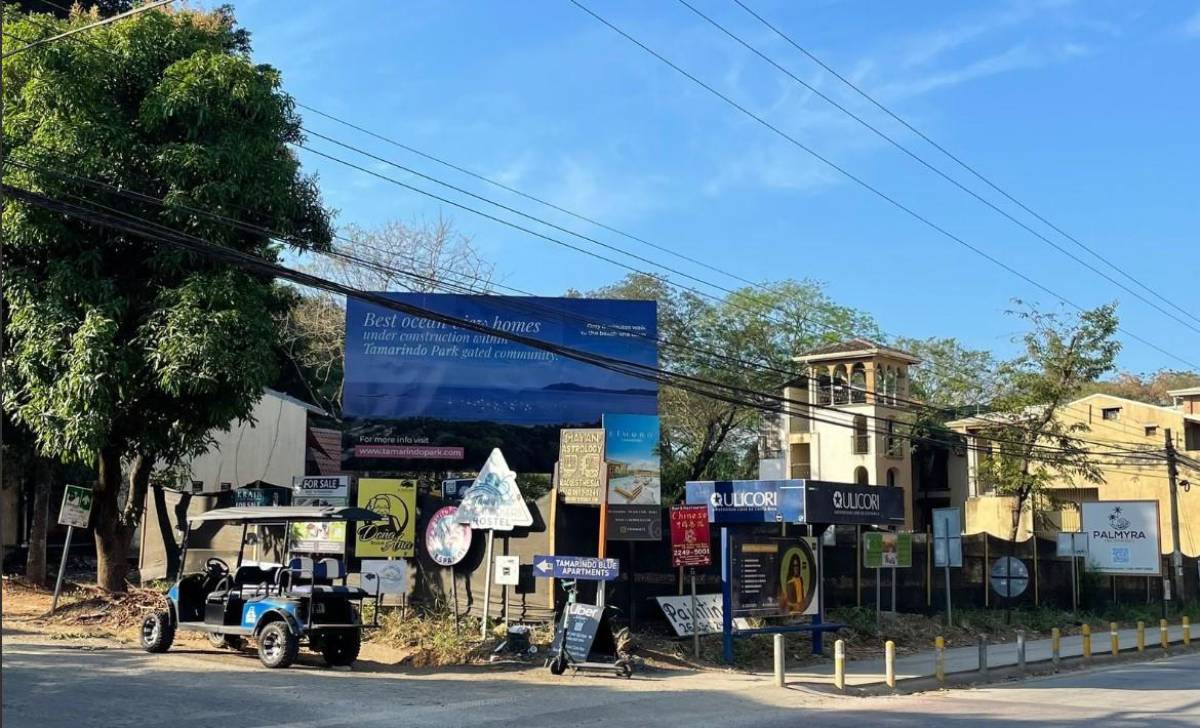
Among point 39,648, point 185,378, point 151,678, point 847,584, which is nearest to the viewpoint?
point 151,678

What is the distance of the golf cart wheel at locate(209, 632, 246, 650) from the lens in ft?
57.6

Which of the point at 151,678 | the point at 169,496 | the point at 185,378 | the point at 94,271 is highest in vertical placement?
the point at 94,271

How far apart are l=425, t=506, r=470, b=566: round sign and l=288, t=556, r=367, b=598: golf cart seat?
302 cm

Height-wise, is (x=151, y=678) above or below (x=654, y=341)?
below

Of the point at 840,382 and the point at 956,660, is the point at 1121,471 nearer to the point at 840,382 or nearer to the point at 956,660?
the point at 840,382

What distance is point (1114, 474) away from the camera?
52.9m

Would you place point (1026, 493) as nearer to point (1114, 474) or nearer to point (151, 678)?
point (1114, 474)

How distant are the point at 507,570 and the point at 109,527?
9114 mm

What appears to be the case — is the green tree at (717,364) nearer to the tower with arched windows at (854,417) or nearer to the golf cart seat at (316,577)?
the tower with arched windows at (854,417)

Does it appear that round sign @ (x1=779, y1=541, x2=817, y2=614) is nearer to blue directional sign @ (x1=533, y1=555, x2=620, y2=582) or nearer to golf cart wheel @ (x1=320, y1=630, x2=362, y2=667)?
blue directional sign @ (x1=533, y1=555, x2=620, y2=582)

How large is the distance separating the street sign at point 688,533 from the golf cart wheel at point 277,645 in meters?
6.63

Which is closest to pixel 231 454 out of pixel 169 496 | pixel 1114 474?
pixel 169 496

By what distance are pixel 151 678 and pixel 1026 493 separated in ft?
105

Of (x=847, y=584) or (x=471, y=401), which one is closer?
(x=847, y=584)
